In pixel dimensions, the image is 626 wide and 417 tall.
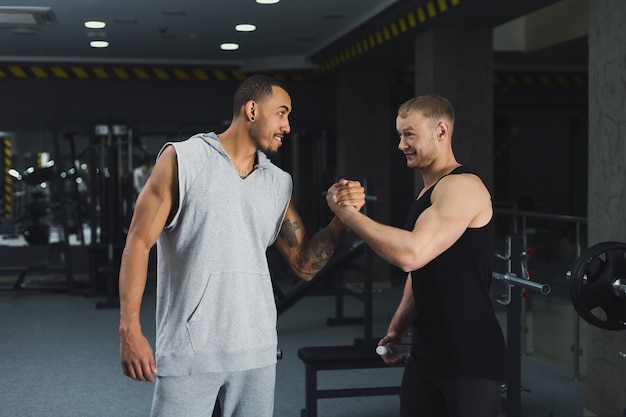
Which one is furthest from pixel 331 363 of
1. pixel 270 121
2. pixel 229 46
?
pixel 229 46

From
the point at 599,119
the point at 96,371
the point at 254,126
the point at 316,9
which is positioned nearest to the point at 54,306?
the point at 96,371

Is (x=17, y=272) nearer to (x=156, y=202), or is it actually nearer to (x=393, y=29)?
(x=393, y=29)

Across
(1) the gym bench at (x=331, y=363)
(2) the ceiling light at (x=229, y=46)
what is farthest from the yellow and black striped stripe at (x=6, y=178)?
(1) the gym bench at (x=331, y=363)

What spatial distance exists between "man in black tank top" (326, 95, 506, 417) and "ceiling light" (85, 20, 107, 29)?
5279 millimetres

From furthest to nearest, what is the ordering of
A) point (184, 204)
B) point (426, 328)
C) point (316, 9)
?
1. point (316, 9)
2. point (426, 328)
3. point (184, 204)

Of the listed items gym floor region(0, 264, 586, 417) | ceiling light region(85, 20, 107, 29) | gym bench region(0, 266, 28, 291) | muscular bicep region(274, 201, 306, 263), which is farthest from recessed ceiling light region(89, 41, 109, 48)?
muscular bicep region(274, 201, 306, 263)

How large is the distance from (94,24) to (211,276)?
18.3ft

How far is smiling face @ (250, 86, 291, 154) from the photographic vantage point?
222 cm

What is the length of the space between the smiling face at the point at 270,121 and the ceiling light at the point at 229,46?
6.38 metres

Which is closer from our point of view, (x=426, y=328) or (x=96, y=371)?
(x=426, y=328)

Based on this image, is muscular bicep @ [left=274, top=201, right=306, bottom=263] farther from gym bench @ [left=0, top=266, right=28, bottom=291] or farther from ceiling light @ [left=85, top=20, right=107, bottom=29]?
gym bench @ [left=0, top=266, right=28, bottom=291]

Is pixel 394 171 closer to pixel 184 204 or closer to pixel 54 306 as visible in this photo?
pixel 54 306

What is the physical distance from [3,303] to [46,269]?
83cm

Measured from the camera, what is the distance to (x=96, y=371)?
210 inches
